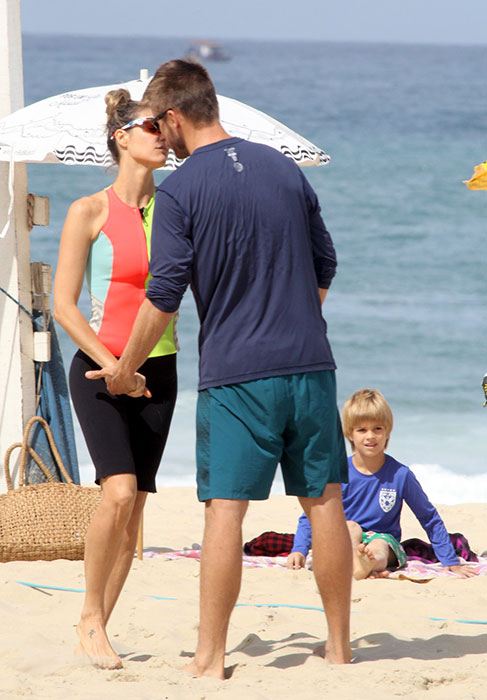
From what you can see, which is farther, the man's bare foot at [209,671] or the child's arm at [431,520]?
the child's arm at [431,520]

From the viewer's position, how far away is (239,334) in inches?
107

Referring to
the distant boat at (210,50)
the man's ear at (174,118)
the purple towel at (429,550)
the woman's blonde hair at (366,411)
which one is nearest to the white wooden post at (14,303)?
the woman's blonde hair at (366,411)

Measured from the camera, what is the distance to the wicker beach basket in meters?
4.44

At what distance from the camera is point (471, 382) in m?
12.7

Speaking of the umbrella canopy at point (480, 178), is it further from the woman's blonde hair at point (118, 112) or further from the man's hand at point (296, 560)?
the man's hand at point (296, 560)

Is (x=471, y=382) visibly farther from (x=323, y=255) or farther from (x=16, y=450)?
(x=323, y=255)

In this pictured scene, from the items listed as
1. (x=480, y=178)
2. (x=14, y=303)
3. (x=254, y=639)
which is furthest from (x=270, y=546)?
(x=480, y=178)

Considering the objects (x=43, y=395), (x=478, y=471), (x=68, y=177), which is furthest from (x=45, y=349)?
(x=68, y=177)

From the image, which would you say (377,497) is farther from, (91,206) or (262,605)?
(91,206)

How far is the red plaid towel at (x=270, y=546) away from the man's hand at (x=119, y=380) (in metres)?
2.16

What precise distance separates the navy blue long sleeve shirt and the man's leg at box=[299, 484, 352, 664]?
0.39 metres

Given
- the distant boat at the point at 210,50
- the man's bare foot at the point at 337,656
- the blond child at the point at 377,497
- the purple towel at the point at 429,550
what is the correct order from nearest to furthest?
the man's bare foot at the point at 337,656 → the blond child at the point at 377,497 → the purple towel at the point at 429,550 → the distant boat at the point at 210,50

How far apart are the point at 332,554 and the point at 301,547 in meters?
1.81

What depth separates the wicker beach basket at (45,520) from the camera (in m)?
4.44
